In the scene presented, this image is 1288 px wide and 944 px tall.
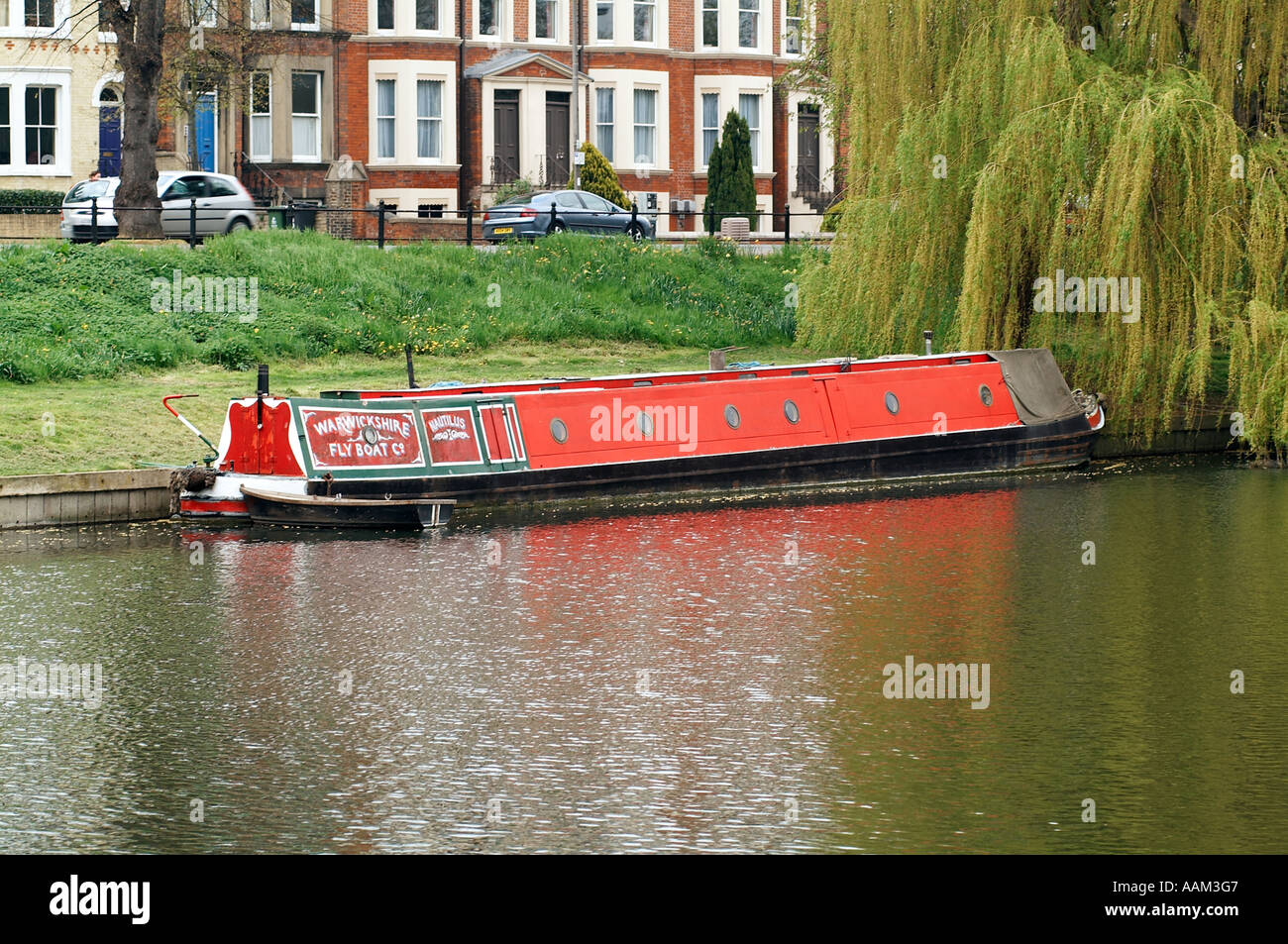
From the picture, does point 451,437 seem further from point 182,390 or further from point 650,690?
point 650,690

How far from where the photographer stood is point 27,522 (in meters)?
18.7

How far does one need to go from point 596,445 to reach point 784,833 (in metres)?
13.3

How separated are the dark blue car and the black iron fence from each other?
0.07 ft

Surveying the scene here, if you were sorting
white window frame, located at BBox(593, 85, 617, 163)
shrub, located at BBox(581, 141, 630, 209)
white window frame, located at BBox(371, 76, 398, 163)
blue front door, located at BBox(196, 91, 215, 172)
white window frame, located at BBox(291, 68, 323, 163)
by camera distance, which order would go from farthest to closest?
1. white window frame, located at BBox(593, 85, 617, 163)
2. white window frame, located at BBox(371, 76, 398, 163)
3. white window frame, located at BBox(291, 68, 323, 163)
4. shrub, located at BBox(581, 141, 630, 209)
5. blue front door, located at BBox(196, 91, 215, 172)

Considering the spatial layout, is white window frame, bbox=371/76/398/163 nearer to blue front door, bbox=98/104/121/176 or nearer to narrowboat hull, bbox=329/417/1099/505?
blue front door, bbox=98/104/121/176

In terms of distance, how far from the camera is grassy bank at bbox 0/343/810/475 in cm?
2089

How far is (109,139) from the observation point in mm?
46094

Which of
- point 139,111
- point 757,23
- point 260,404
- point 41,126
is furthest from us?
point 757,23

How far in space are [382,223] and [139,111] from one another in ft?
15.4

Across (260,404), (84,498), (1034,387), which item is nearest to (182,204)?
(260,404)

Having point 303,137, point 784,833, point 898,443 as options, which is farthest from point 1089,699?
point 303,137

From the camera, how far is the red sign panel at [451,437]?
21.2 metres

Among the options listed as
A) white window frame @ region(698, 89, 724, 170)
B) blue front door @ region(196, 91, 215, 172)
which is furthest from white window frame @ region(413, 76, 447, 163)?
white window frame @ region(698, 89, 724, 170)

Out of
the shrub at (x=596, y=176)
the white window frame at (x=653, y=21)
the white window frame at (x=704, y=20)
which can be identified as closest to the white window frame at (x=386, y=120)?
the shrub at (x=596, y=176)
